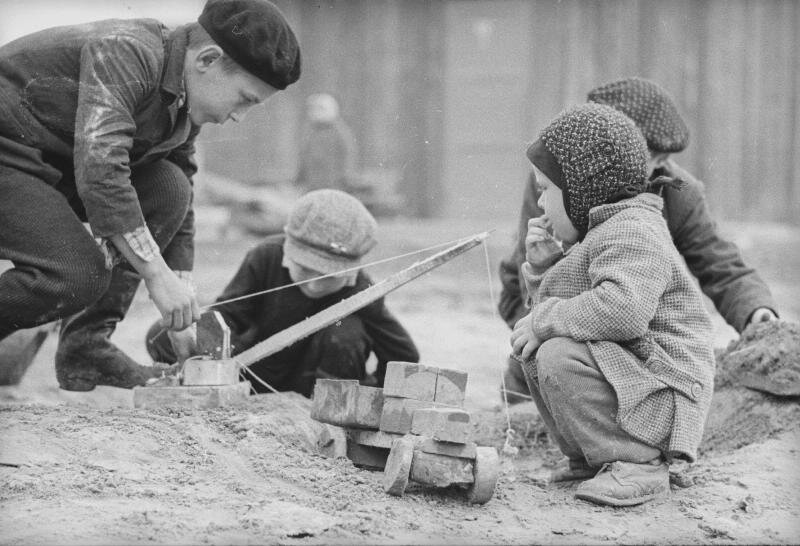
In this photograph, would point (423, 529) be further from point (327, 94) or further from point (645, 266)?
point (327, 94)

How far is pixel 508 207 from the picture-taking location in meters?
15.7

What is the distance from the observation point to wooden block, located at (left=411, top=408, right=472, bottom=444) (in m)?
2.83

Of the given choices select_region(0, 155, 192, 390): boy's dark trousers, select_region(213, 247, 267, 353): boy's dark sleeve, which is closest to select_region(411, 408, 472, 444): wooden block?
select_region(0, 155, 192, 390): boy's dark trousers

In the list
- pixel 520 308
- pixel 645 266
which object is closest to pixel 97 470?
pixel 645 266

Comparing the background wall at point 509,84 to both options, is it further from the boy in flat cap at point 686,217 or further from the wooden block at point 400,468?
the wooden block at point 400,468

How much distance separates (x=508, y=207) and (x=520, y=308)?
11125 mm

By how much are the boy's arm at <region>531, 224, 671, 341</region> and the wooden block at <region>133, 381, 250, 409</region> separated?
1256 mm

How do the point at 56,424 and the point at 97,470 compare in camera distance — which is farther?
the point at 56,424

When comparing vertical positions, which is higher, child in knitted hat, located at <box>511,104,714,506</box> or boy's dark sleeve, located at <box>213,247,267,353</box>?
child in knitted hat, located at <box>511,104,714,506</box>

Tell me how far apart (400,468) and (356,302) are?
111 centimetres

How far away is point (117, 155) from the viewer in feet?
10.8

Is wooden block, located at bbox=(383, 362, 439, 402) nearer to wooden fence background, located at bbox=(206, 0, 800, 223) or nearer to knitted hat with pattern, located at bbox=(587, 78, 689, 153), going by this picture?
knitted hat with pattern, located at bbox=(587, 78, 689, 153)

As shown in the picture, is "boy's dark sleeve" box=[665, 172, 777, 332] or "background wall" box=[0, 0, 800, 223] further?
"background wall" box=[0, 0, 800, 223]

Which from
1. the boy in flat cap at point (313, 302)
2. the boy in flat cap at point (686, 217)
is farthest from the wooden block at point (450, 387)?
the boy in flat cap at point (686, 217)
